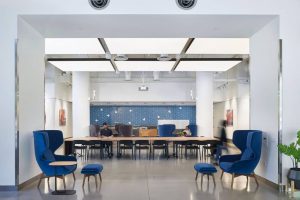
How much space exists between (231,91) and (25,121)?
13744 millimetres

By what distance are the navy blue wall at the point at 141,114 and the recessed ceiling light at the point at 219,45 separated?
1087 centimetres

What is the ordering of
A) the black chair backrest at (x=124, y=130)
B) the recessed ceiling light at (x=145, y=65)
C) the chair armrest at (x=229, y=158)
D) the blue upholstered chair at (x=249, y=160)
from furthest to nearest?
the black chair backrest at (x=124, y=130) → the recessed ceiling light at (x=145, y=65) → the chair armrest at (x=229, y=158) → the blue upholstered chair at (x=249, y=160)

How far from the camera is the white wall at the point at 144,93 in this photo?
20.3 m

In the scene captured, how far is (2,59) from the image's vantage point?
7258 millimetres

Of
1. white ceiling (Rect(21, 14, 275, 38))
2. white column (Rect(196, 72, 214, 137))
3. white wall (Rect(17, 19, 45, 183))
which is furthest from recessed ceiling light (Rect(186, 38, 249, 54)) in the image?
white column (Rect(196, 72, 214, 137))

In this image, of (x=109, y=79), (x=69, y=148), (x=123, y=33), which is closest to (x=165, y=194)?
(x=123, y=33)

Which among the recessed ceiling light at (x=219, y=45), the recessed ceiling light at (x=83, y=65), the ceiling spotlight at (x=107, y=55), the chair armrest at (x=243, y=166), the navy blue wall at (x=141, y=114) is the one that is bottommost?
the chair armrest at (x=243, y=166)

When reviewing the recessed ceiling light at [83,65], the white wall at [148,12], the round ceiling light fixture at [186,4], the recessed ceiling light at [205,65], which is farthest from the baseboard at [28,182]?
the recessed ceiling light at [205,65]

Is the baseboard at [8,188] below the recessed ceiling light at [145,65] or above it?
below

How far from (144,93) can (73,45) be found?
35.0 ft

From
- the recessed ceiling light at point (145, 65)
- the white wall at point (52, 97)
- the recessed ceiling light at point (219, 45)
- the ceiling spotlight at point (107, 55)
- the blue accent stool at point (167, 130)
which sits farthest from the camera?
the white wall at point (52, 97)

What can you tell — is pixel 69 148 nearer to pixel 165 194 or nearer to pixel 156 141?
pixel 156 141

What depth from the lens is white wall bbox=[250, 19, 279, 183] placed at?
24.3 ft

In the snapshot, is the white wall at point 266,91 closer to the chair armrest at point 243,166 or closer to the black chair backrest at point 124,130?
the chair armrest at point 243,166
